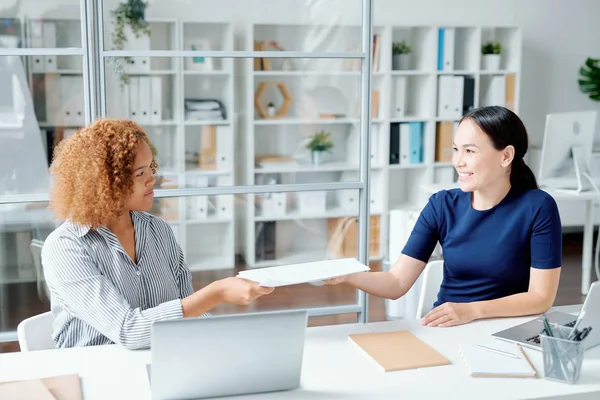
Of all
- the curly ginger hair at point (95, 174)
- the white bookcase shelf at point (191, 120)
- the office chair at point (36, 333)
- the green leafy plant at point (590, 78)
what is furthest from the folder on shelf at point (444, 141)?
the office chair at point (36, 333)

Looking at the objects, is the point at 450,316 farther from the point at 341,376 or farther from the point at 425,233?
the point at 341,376

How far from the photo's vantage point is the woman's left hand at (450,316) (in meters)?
1.93

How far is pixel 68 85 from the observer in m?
3.00

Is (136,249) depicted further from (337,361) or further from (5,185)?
(5,185)

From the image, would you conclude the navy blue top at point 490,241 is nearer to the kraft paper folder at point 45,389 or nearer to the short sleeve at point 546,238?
the short sleeve at point 546,238

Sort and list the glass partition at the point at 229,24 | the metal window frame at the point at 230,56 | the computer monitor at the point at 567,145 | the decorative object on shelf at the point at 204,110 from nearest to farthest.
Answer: the metal window frame at the point at 230,56
the glass partition at the point at 229,24
the decorative object on shelf at the point at 204,110
the computer monitor at the point at 567,145

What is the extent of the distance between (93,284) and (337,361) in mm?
605

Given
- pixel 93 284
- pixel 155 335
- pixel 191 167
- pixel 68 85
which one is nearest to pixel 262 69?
pixel 191 167

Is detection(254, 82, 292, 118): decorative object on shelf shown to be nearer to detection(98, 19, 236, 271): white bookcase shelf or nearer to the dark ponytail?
detection(98, 19, 236, 271): white bookcase shelf

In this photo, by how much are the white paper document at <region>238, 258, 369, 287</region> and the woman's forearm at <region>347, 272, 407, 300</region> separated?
257 mm

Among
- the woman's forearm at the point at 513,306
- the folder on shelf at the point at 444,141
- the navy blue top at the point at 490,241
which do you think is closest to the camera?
the woman's forearm at the point at 513,306

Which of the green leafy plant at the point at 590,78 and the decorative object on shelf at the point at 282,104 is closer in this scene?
the decorative object on shelf at the point at 282,104

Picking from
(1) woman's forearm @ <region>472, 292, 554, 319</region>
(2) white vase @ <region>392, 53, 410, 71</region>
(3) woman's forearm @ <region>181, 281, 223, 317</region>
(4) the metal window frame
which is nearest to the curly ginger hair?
(3) woman's forearm @ <region>181, 281, 223, 317</region>

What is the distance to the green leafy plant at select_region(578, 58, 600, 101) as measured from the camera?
21.1ft
